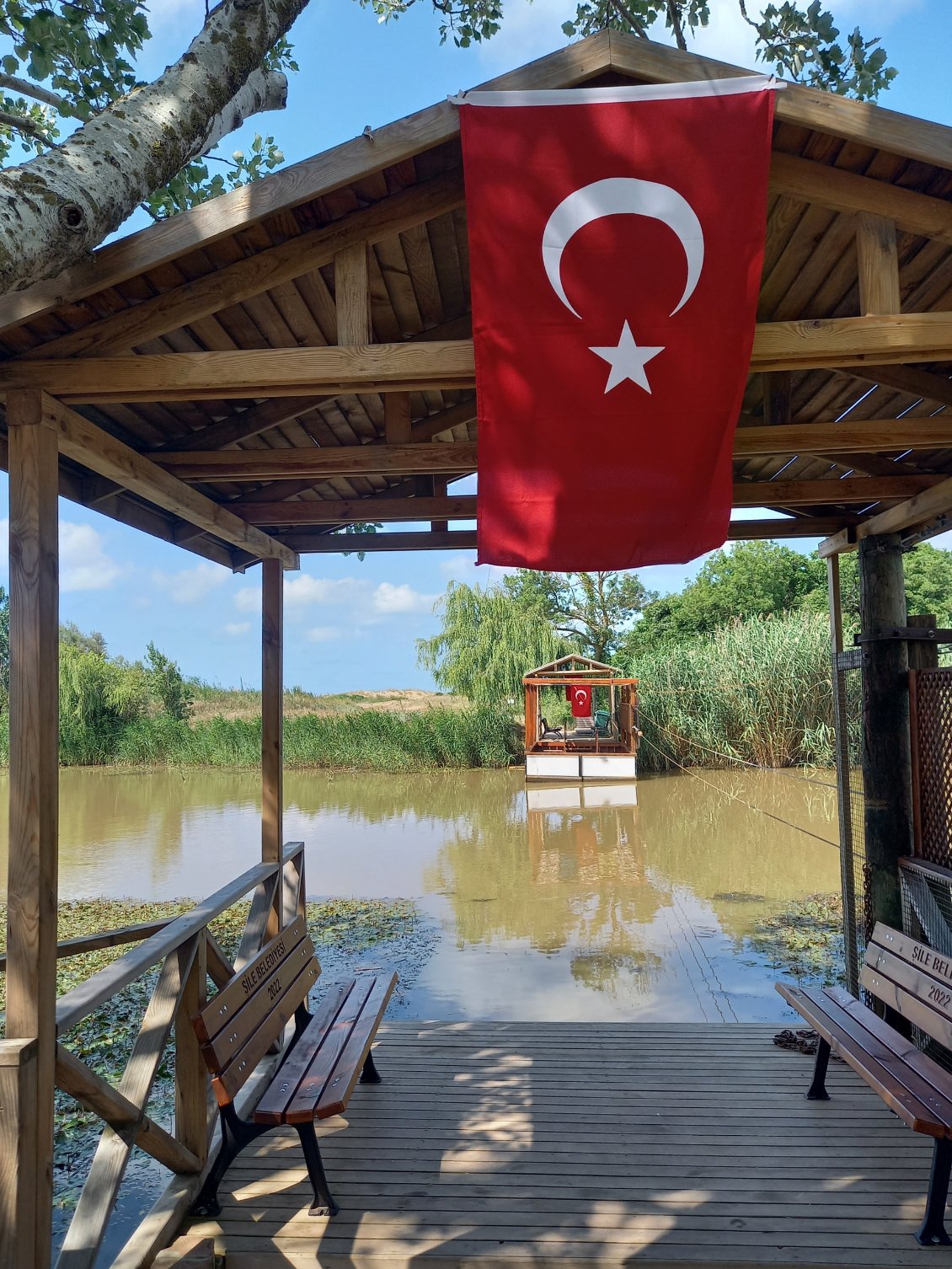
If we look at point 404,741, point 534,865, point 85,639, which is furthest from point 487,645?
point 85,639

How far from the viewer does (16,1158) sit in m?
2.49

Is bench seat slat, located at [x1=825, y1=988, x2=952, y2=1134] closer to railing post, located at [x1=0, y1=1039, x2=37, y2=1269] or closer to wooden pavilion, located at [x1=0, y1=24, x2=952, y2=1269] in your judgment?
wooden pavilion, located at [x1=0, y1=24, x2=952, y2=1269]

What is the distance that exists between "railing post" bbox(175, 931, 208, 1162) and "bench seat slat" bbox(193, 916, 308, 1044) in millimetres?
147

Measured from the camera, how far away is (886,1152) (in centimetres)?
356

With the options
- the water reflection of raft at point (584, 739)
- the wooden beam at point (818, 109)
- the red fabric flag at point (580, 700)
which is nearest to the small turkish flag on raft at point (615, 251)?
the wooden beam at point (818, 109)

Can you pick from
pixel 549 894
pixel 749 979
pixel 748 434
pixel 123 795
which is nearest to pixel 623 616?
pixel 123 795

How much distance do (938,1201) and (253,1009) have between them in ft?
7.88

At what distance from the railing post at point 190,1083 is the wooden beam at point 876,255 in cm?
339

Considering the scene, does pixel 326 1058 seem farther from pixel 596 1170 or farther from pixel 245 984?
pixel 596 1170

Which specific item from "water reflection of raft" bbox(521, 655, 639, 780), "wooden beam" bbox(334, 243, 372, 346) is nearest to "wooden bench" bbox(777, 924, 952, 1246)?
"wooden beam" bbox(334, 243, 372, 346)

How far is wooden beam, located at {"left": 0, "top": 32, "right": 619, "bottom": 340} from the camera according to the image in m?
2.82

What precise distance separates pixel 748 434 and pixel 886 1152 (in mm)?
2847

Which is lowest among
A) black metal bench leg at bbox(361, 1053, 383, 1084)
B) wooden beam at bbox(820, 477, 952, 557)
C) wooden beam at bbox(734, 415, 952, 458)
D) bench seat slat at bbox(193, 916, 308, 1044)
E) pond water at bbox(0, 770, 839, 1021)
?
pond water at bbox(0, 770, 839, 1021)

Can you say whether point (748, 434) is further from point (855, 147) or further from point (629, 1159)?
point (629, 1159)
